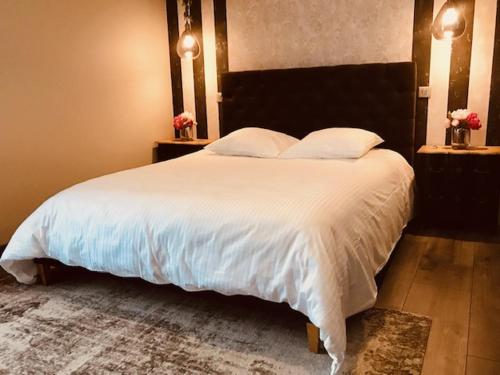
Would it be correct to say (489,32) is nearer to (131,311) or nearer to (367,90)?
(367,90)

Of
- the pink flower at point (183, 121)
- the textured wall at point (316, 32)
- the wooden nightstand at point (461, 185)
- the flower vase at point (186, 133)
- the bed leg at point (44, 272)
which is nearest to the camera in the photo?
the bed leg at point (44, 272)

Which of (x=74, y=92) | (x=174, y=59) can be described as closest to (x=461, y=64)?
(x=174, y=59)

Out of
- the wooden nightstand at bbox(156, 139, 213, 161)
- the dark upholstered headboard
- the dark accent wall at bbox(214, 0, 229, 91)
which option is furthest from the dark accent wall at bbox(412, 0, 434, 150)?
the wooden nightstand at bbox(156, 139, 213, 161)

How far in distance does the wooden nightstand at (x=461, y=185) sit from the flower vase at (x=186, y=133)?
221 cm

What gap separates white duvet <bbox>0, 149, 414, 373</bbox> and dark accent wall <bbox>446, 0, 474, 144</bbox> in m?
1.22

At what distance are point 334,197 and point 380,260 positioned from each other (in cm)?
45

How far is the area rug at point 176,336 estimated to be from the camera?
1.73 m

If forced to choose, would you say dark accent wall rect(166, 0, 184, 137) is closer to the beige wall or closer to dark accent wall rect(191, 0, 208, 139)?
the beige wall

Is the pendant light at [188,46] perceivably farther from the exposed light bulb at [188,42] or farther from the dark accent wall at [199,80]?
the dark accent wall at [199,80]

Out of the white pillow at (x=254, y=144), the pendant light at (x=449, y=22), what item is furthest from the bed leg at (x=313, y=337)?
the pendant light at (x=449, y=22)

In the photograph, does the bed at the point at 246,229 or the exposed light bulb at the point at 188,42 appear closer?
the bed at the point at 246,229

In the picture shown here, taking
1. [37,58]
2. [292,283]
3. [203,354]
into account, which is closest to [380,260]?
[292,283]

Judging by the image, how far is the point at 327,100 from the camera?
3.68m

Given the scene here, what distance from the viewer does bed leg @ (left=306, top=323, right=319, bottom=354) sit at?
1.75 m
